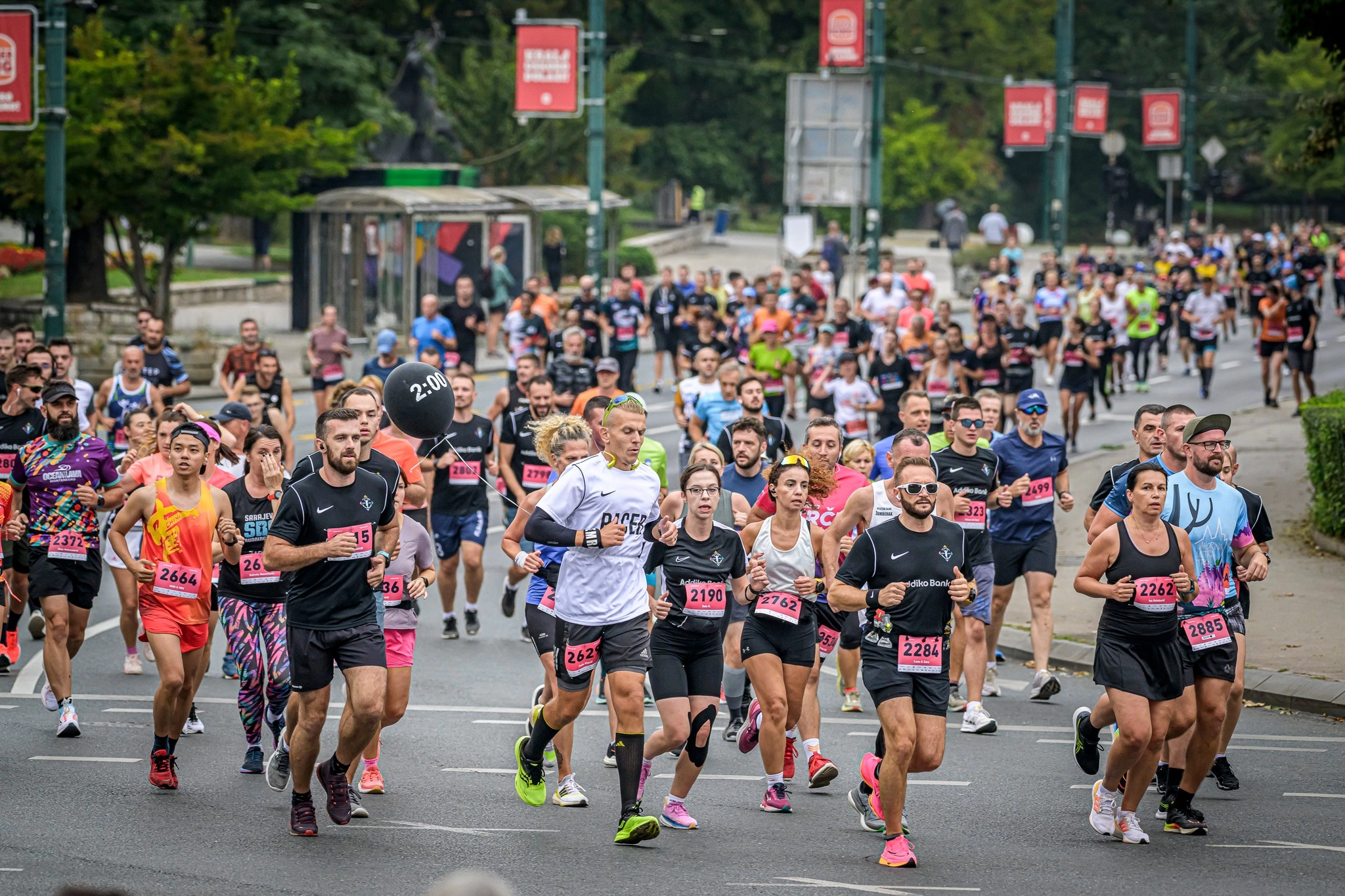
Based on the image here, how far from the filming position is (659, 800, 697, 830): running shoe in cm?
852

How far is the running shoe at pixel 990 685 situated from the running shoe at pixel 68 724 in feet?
18.0

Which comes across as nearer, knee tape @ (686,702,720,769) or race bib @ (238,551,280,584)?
knee tape @ (686,702,720,769)

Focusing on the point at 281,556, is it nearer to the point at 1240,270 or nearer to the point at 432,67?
the point at 1240,270

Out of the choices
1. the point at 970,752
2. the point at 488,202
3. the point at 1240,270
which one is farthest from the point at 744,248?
the point at 970,752

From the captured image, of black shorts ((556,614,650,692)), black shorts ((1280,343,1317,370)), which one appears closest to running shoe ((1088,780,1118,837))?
black shorts ((556,614,650,692))

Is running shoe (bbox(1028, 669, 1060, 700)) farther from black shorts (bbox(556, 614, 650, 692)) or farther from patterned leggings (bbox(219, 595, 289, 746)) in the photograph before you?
patterned leggings (bbox(219, 595, 289, 746))

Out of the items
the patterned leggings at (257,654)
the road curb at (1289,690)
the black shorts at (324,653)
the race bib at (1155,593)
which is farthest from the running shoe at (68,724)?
the road curb at (1289,690)

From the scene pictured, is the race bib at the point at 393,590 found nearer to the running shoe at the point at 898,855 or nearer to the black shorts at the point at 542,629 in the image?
the black shorts at the point at 542,629

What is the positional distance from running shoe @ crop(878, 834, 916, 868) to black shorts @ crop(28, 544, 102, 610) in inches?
198

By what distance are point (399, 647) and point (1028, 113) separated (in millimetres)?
36970

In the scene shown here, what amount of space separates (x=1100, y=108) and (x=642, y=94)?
20785mm

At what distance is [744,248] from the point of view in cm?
5941

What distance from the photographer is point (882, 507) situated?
10.0 meters

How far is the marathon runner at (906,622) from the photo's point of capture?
7.94 meters
